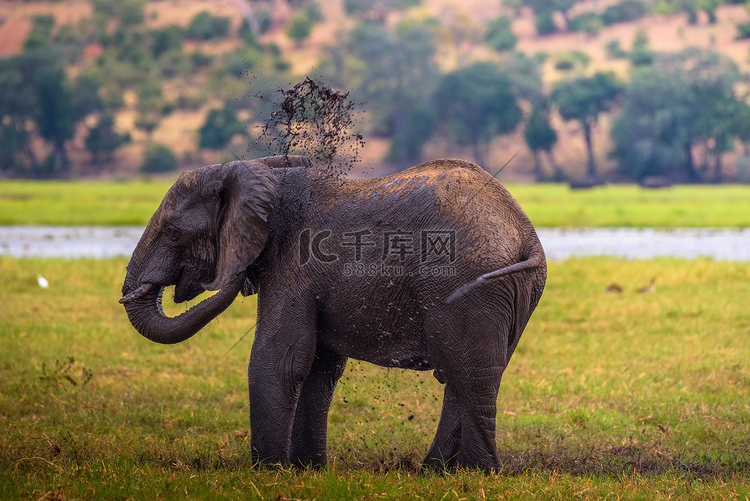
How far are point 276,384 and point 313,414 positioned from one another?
696mm

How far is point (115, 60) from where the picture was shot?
10825 cm

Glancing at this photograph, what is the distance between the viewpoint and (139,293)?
5867mm

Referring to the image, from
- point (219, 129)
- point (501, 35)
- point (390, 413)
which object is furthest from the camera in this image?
point (501, 35)

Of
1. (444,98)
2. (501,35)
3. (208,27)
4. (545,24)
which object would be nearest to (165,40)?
(208,27)

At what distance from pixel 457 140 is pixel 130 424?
229 ft

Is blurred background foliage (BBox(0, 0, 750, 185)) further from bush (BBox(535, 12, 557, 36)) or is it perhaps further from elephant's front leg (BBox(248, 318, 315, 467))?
elephant's front leg (BBox(248, 318, 315, 467))

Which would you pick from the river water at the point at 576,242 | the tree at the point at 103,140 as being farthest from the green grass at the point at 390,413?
the tree at the point at 103,140

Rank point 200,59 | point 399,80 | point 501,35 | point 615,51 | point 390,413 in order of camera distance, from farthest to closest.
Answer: point 501,35 → point 200,59 → point 615,51 → point 399,80 → point 390,413

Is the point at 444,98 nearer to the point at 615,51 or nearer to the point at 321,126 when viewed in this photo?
the point at 615,51

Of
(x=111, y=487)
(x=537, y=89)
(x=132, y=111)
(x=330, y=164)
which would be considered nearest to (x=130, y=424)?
(x=111, y=487)

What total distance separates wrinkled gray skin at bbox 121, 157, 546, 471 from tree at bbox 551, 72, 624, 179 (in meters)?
71.0

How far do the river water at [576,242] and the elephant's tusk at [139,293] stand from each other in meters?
14.1

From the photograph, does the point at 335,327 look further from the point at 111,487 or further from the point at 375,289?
the point at 111,487

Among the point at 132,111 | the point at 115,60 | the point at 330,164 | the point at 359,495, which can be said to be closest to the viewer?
the point at 359,495
